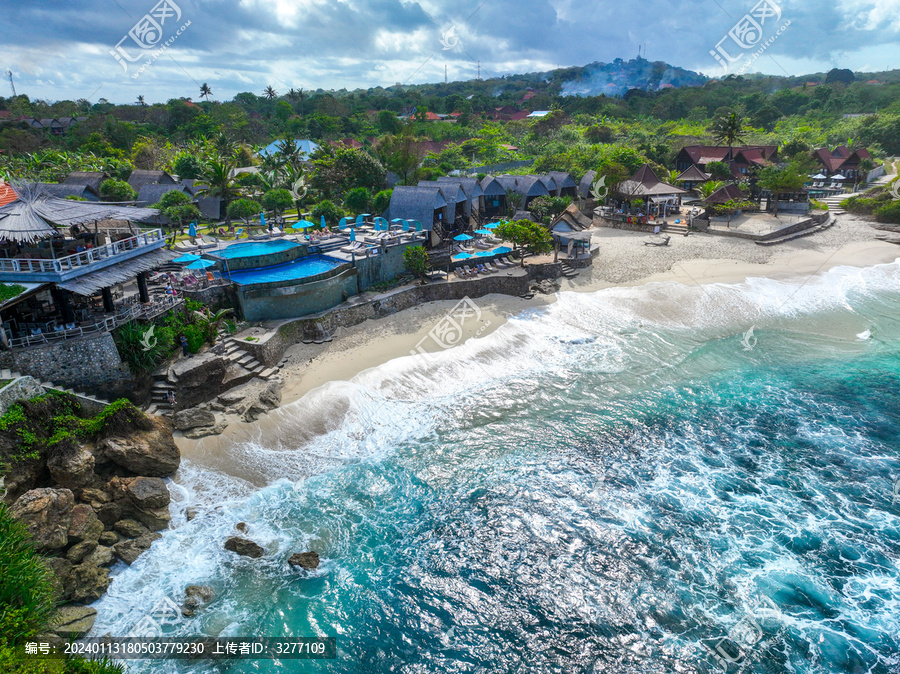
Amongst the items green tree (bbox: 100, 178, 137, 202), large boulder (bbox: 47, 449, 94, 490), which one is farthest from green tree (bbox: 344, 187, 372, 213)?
Result: large boulder (bbox: 47, 449, 94, 490)

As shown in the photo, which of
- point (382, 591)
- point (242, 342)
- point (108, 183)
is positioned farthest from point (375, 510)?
point (108, 183)

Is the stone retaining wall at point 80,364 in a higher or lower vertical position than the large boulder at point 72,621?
higher

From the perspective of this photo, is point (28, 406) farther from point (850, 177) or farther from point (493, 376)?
point (850, 177)

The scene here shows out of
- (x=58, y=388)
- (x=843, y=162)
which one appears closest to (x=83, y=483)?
(x=58, y=388)

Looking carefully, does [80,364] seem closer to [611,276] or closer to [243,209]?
[243,209]

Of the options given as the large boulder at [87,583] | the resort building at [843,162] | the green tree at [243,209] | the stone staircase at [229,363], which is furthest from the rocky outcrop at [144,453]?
the resort building at [843,162]

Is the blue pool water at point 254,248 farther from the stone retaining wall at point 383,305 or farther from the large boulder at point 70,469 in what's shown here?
the large boulder at point 70,469
